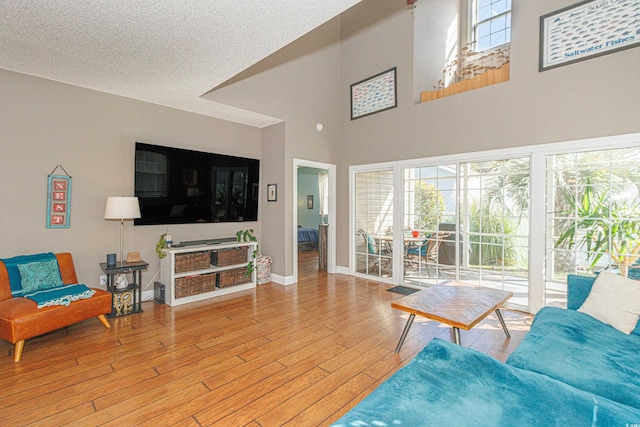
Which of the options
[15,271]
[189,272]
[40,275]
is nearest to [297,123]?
[189,272]

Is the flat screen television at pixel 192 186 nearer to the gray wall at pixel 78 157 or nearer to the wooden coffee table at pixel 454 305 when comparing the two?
the gray wall at pixel 78 157

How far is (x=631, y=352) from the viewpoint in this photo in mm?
1797

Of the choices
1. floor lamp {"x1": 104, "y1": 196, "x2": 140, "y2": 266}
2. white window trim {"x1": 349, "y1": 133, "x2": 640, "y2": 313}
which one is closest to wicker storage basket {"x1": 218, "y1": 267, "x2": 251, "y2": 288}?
floor lamp {"x1": 104, "y1": 196, "x2": 140, "y2": 266}

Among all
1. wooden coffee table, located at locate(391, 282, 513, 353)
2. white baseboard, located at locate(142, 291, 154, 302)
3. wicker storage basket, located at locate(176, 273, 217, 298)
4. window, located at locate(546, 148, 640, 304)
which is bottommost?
white baseboard, located at locate(142, 291, 154, 302)

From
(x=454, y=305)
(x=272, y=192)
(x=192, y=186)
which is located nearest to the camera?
(x=454, y=305)

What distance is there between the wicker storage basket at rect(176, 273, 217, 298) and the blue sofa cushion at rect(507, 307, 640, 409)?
11.7 ft

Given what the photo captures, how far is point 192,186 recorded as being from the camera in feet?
14.1

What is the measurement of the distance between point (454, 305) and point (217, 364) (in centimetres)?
202

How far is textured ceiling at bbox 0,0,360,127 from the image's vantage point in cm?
209

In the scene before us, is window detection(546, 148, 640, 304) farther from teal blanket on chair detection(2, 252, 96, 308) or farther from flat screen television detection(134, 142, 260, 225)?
teal blanket on chair detection(2, 252, 96, 308)

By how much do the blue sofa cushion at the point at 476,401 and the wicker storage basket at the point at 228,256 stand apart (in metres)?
3.37

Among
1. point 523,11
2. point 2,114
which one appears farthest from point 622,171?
point 2,114

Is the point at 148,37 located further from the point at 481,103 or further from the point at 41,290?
the point at 481,103

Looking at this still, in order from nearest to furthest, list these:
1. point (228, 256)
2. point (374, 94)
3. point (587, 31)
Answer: point (587, 31) → point (228, 256) → point (374, 94)
